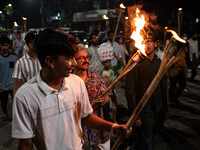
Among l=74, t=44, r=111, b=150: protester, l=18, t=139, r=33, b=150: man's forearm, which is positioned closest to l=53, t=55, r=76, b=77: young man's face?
l=18, t=139, r=33, b=150: man's forearm

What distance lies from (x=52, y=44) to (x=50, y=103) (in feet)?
1.57

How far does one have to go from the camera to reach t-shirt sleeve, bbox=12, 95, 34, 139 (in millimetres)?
1686

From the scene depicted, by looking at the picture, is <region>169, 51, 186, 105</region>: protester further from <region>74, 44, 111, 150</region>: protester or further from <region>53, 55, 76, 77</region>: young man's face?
<region>53, 55, 76, 77</region>: young man's face

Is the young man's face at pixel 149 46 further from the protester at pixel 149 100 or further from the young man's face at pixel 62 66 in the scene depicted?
the young man's face at pixel 62 66

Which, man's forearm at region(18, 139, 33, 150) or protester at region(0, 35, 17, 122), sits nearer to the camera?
man's forearm at region(18, 139, 33, 150)

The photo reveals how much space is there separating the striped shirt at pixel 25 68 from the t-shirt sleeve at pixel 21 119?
2381mm

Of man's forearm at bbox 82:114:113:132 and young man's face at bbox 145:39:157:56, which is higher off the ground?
young man's face at bbox 145:39:157:56

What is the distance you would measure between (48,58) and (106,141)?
1794 millimetres

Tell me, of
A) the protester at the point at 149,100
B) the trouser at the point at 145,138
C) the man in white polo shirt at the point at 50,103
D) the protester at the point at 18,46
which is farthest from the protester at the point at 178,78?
the protester at the point at 18,46

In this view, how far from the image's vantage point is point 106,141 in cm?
312

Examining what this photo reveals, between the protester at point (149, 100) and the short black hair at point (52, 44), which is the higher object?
the short black hair at point (52, 44)

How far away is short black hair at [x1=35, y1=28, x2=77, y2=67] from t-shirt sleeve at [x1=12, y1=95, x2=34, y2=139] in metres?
0.39

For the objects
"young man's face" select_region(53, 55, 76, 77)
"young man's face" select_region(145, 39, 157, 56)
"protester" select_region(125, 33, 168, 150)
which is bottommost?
"protester" select_region(125, 33, 168, 150)

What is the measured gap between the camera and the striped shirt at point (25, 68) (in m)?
3.95
